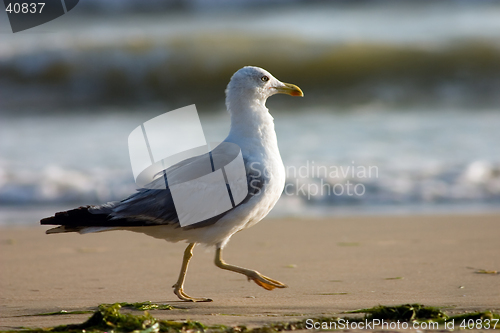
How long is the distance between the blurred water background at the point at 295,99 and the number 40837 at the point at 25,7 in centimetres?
89

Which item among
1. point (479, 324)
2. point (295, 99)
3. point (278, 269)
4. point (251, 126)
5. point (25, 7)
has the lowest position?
point (479, 324)

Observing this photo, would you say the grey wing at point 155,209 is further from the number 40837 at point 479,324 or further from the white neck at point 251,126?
the number 40837 at point 479,324

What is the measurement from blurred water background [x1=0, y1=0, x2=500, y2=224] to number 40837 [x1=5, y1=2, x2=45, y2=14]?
2.93 feet

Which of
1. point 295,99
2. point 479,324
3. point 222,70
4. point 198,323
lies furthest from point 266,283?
point 222,70

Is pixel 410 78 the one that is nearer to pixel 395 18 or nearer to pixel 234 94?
pixel 395 18

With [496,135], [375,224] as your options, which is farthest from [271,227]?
[496,135]

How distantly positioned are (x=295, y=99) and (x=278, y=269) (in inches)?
412

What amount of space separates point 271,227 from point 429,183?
101 inches

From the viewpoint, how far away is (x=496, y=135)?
420 inches

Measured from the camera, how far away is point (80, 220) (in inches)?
141

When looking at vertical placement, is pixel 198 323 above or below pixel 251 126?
below

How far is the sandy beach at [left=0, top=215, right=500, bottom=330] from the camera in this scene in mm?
3461
